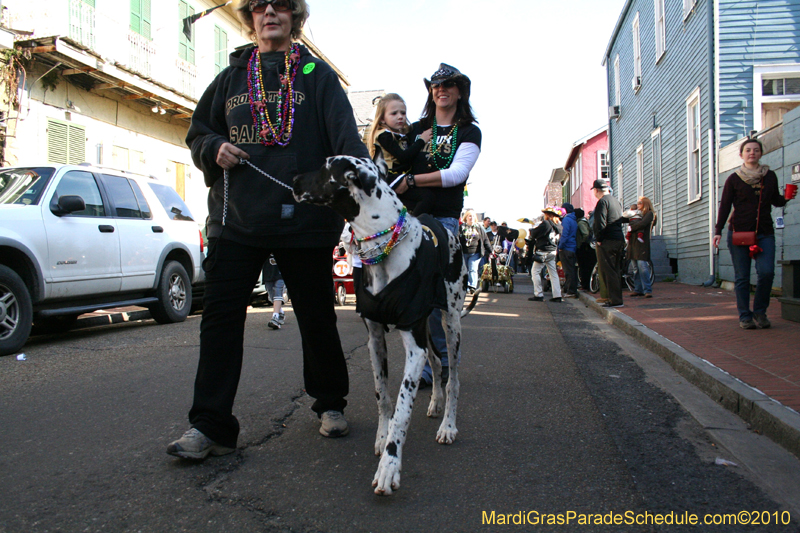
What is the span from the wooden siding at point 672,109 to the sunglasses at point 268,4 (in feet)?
41.3

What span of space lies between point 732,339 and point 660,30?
14.6m

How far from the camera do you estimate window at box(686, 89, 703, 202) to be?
1430 centimetres

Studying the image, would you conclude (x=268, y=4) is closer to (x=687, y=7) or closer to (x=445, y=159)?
(x=445, y=159)

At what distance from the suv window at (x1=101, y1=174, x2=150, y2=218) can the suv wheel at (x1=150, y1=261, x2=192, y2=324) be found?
2.90ft

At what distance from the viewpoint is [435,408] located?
12.2 feet

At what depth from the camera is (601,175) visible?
1487 inches

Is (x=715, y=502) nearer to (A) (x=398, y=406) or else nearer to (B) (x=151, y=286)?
(A) (x=398, y=406)

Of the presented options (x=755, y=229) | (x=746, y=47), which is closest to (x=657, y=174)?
(x=746, y=47)

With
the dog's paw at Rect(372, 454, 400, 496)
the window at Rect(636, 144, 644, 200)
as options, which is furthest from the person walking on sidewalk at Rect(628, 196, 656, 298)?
the window at Rect(636, 144, 644, 200)

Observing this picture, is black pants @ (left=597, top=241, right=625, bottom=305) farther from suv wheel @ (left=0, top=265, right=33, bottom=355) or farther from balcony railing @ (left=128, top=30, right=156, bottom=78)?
balcony railing @ (left=128, top=30, right=156, bottom=78)

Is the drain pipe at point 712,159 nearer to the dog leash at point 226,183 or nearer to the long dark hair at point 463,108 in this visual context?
the long dark hair at point 463,108

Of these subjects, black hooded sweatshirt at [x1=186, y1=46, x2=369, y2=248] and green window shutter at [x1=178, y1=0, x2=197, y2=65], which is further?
green window shutter at [x1=178, y1=0, x2=197, y2=65]

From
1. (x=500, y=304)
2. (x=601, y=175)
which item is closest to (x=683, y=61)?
(x=500, y=304)

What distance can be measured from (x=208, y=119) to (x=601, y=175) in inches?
1480
